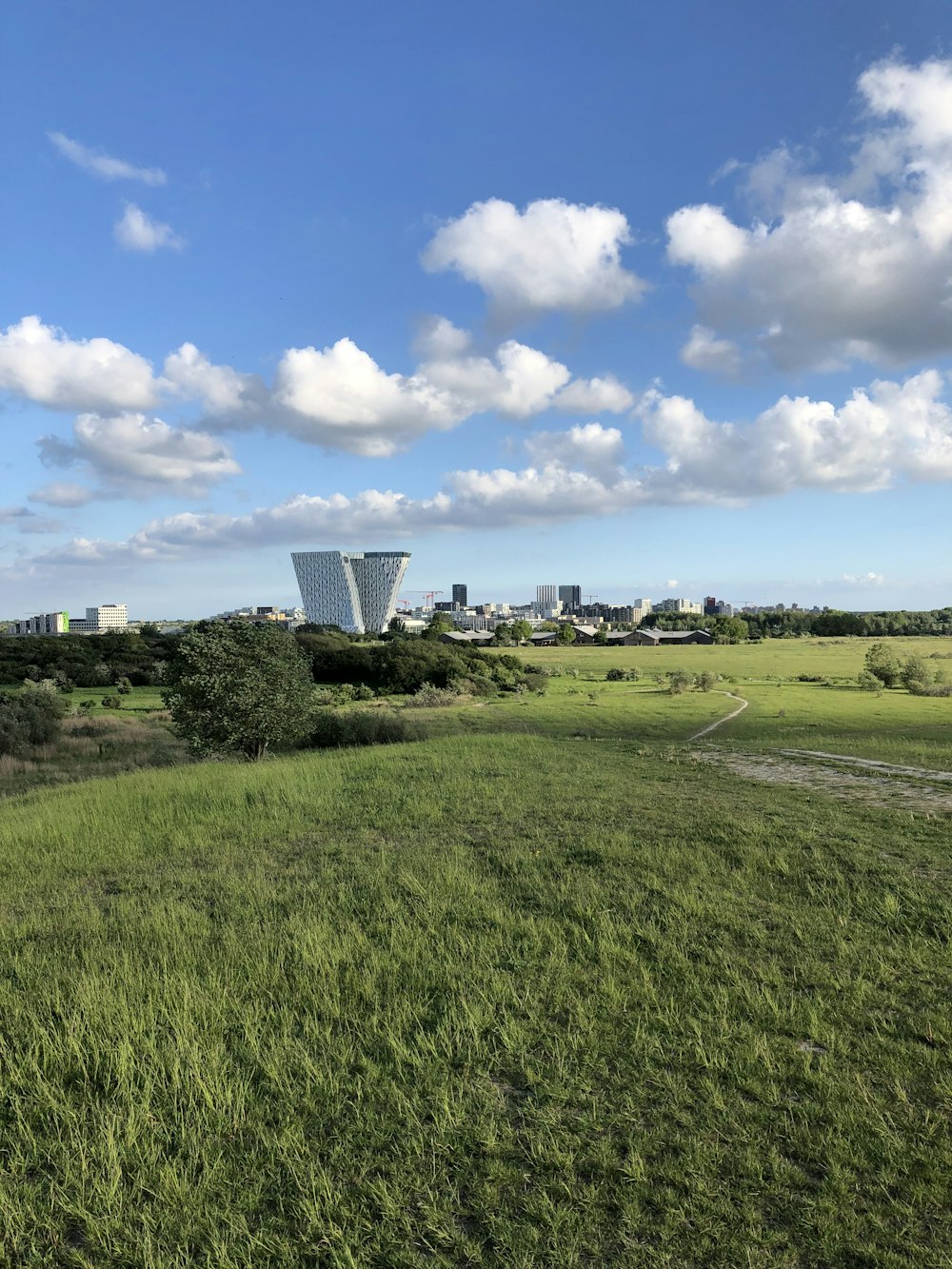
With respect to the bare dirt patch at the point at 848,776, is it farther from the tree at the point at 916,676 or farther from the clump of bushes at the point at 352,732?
the tree at the point at 916,676

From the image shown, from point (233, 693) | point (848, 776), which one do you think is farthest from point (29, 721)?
point (848, 776)

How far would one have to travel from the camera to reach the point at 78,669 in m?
76.1

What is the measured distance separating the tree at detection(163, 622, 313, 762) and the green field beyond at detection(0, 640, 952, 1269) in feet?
47.2

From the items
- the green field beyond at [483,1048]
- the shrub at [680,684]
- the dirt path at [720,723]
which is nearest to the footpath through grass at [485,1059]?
the green field beyond at [483,1048]

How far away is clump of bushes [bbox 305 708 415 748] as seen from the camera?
33.9m

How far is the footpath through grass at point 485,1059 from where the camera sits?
3.96m

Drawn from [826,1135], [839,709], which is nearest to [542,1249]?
[826,1135]

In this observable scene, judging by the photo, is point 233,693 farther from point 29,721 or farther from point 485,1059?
point 485,1059

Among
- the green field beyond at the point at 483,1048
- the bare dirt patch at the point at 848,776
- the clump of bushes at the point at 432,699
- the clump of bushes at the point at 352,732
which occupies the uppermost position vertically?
the green field beyond at the point at 483,1048

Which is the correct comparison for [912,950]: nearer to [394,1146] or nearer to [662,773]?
[394,1146]

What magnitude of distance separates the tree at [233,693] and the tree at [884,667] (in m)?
57.5

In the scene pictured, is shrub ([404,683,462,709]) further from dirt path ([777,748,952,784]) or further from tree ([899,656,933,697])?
tree ([899,656,933,697])

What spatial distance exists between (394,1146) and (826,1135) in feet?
9.43

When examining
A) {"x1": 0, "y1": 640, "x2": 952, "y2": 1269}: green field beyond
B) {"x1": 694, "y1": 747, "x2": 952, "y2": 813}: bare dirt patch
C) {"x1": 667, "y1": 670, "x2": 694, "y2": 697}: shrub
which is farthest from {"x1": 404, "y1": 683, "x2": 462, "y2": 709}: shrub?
{"x1": 0, "y1": 640, "x2": 952, "y2": 1269}: green field beyond
